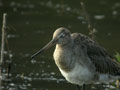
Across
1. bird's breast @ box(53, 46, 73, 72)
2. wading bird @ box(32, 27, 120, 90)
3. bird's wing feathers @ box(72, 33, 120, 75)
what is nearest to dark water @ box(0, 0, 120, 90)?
bird's wing feathers @ box(72, 33, 120, 75)

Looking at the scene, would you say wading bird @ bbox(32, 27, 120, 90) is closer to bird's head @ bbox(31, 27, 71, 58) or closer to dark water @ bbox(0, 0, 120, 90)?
bird's head @ bbox(31, 27, 71, 58)

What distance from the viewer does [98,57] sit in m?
9.98

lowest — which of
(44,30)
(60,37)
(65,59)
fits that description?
(65,59)

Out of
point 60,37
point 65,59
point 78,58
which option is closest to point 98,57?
point 78,58

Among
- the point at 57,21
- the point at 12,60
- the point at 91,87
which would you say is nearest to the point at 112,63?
the point at 91,87

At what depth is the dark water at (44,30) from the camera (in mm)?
11266

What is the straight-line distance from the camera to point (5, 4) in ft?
55.4

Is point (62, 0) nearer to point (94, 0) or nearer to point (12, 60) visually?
point (94, 0)

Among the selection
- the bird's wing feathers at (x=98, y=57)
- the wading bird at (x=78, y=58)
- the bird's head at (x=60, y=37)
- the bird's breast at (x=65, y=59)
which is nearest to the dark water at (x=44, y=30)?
the bird's wing feathers at (x=98, y=57)

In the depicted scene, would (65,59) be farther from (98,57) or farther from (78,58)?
(98,57)

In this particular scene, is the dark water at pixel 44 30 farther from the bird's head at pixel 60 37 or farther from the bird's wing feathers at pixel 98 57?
the bird's head at pixel 60 37

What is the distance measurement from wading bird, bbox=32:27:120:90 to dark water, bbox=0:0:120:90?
109 centimetres

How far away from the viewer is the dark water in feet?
37.0

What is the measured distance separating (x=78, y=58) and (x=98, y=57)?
0.66 meters
